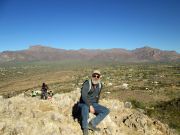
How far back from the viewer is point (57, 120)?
10.5 metres

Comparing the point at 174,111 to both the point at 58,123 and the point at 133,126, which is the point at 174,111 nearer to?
the point at 133,126

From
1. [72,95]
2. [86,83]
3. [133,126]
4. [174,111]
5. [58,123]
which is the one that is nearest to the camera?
[86,83]

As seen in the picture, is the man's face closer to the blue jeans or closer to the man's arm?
the man's arm

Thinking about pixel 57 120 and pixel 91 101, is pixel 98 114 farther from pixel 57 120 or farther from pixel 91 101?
pixel 57 120

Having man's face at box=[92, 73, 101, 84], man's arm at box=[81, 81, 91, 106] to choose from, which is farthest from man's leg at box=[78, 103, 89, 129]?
man's face at box=[92, 73, 101, 84]

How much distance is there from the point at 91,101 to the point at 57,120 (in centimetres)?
176

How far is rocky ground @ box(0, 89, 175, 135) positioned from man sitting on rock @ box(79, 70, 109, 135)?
1.37 ft

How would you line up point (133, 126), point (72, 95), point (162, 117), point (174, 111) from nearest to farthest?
point (133, 126), point (72, 95), point (162, 117), point (174, 111)

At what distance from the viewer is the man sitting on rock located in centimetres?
922

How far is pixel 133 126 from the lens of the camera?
1161 centimetres

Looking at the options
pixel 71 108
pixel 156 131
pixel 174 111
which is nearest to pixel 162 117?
pixel 174 111

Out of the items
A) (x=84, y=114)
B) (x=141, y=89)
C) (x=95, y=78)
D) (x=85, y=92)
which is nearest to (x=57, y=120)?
(x=84, y=114)

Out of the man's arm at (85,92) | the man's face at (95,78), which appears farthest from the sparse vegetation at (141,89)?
the man's face at (95,78)

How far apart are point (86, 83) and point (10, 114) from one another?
3.78 metres
